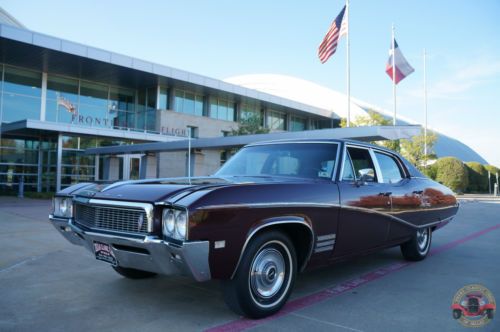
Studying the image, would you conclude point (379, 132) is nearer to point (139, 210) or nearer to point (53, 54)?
point (139, 210)

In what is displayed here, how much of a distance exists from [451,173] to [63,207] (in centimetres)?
3588

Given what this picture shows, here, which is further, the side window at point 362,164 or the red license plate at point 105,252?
the side window at point 362,164

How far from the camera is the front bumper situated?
3.02 m

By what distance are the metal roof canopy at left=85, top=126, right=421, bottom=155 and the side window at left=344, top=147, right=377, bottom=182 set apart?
5.17m

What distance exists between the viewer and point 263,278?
3627mm

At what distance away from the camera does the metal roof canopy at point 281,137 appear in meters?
13.4

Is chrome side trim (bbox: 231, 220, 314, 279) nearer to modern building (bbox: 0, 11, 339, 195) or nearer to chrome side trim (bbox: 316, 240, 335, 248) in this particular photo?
chrome side trim (bbox: 316, 240, 335, 248)

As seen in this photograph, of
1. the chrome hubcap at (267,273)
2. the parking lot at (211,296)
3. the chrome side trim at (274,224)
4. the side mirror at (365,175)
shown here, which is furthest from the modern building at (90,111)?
the chrome hubcap at (267,273)

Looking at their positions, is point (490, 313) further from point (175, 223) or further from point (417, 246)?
point (175, 223)

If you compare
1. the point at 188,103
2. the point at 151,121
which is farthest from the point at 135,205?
the point at 188,103

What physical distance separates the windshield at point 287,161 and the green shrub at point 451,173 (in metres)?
33.6

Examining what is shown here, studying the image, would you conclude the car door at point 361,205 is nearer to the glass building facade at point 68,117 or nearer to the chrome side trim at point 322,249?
the chrome side trim at point 322,249

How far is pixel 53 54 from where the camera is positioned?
869 inches

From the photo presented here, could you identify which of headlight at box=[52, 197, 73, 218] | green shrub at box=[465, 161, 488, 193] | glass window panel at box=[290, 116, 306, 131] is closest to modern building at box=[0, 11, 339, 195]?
glass window panel at box=[290, 116, 306, 131]
